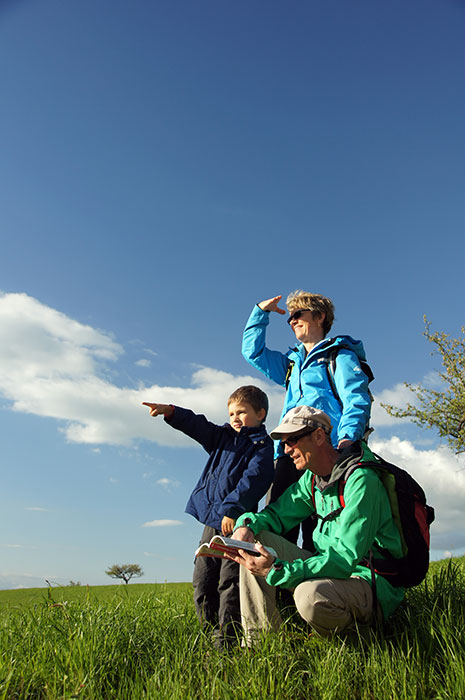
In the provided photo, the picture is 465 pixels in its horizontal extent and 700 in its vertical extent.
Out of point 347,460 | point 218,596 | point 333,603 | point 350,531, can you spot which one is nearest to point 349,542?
point 350,531

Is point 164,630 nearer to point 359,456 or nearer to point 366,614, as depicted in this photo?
point 366,614

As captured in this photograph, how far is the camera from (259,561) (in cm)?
374

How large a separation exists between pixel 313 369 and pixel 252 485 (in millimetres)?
1430

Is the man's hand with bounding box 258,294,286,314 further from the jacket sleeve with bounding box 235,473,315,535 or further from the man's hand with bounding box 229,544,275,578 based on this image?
the man's hand with bounding box 229,544,275,578

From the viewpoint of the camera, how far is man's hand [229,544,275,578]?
3.74 meters

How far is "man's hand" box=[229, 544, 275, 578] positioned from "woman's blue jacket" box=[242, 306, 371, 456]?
1.35m

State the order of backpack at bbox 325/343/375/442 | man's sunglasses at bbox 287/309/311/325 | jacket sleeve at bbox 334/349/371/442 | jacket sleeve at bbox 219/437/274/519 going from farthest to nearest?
man's sunglasses at bbox 287/309/311/325, backpack at bbox 325/343/375/442, jacket sleeve at bbox 219/437/274/519, jacket sleeve at bbox 334/349/371/442

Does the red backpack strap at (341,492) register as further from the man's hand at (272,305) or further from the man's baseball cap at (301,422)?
the man's hand at (272,305)

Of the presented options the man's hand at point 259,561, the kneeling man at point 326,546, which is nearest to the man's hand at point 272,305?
the kneeling man at point 326,546

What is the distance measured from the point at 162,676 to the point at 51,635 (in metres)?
1.24

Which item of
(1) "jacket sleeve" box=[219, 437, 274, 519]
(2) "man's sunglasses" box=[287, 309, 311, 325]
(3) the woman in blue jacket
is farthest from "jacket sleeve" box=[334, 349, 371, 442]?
(1) "jacket sleeve" box=[219, 437, 274, 519]

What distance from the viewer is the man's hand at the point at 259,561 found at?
374 cm

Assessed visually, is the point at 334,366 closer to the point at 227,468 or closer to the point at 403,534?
the point at 227,468

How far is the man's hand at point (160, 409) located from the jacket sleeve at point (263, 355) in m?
1.36
